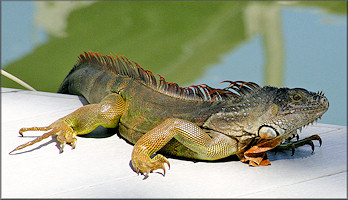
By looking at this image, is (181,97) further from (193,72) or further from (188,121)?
(193,72)

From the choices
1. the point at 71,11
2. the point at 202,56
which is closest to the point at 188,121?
the point at 202,56

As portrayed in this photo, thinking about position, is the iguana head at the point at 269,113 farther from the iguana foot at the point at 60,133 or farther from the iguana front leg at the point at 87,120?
the iguana foot at the point at 60,133

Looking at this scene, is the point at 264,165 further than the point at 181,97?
No

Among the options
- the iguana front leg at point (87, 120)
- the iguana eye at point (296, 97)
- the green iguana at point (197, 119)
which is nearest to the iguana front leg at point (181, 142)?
the green iguana at point (197, 119)

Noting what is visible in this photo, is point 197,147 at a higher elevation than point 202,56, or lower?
higher

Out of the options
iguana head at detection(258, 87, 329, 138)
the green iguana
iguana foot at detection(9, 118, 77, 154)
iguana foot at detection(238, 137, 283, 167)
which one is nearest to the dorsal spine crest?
the green iguana

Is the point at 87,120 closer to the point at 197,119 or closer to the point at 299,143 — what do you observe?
the point at 197,119

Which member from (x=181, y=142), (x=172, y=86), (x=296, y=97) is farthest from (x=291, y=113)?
(x=172, y=86)

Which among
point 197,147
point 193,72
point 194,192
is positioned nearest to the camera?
point 194,192
